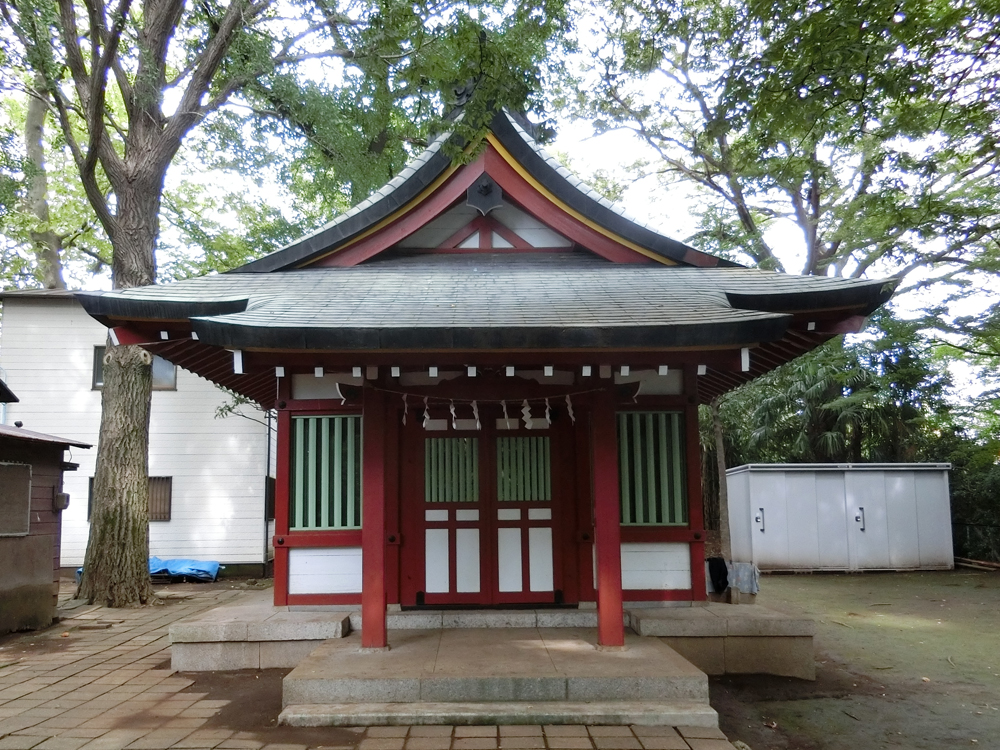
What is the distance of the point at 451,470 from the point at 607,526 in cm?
191

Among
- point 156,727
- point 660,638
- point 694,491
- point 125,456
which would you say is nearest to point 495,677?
point 660,638

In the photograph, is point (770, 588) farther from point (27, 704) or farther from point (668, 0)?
point (27, 704)

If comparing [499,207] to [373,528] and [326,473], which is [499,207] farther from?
[373,528]

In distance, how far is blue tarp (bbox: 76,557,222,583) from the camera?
15.1 metres

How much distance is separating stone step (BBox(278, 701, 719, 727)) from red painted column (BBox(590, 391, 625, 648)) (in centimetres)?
102

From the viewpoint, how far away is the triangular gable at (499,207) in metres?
7.83

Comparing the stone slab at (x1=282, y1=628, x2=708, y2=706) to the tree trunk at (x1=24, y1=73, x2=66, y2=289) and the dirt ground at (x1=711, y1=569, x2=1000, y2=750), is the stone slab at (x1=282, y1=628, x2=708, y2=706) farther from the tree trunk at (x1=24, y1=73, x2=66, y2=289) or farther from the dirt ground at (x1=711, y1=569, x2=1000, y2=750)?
the tree trunk at (x1=24, y1=73, x2=66, y2=289)

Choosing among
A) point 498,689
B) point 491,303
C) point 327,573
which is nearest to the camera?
point 498,689

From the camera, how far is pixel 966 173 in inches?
547

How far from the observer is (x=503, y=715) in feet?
17.0

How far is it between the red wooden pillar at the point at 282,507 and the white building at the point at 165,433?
30.5ft

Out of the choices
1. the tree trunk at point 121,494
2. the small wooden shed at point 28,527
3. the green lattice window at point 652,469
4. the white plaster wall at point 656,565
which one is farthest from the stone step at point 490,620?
the tree trunk at point 121,494

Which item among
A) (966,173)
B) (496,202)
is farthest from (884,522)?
(496,202)

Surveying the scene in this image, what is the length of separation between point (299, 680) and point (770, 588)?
10.9m
